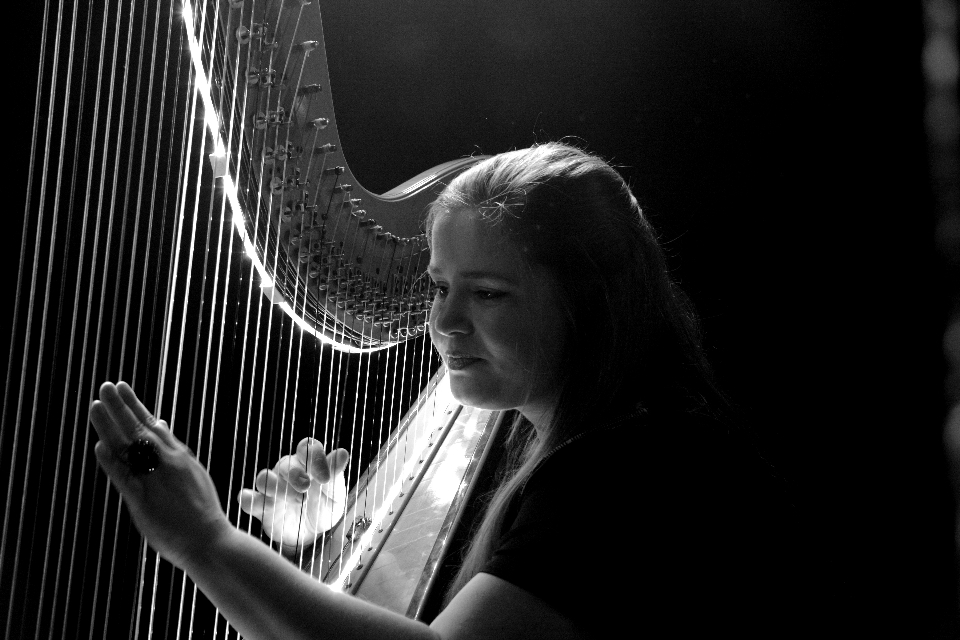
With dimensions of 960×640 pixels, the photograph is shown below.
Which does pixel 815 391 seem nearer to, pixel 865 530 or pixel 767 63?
pixel 865 530

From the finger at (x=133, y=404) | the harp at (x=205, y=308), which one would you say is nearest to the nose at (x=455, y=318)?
the harp at (x=205, y=308)

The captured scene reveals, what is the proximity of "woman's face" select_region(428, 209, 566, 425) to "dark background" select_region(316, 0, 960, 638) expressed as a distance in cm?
131

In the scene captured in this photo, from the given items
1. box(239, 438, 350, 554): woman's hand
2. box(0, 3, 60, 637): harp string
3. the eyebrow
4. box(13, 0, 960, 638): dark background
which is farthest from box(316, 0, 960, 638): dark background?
box(0, 3, 60, 637): harp string

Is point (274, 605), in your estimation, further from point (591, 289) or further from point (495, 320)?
point (591, 289)

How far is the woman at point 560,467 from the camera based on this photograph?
86 centimetres

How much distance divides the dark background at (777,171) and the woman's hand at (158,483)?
1664 millimetres

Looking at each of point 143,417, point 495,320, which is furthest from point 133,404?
point 495,320

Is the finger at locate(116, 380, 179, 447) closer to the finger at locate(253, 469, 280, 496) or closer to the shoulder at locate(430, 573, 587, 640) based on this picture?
the shoulder at locate(430, 573, 587, 640)

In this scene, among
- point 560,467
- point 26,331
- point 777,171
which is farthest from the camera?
point 777,171

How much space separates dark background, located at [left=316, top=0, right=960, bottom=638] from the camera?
2.46 m

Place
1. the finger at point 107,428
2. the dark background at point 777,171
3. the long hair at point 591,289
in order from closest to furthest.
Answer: the finger at point 107,428
the long hair at point 591,289
the dark background at point 777,171

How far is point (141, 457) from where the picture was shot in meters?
0.85

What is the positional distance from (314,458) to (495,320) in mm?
429

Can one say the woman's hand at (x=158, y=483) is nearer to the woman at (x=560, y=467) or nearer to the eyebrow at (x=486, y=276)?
the woman at (x=560, y=467)
